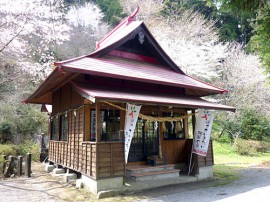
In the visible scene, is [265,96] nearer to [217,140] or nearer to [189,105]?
[217,140]

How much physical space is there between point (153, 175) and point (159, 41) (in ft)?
52.9

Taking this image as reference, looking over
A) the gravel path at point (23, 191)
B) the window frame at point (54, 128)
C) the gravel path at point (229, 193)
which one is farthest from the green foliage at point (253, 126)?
the gravel path at point (23, 191)

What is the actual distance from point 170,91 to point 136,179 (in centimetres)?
404

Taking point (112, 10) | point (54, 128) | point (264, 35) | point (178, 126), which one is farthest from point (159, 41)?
point (264, 35)

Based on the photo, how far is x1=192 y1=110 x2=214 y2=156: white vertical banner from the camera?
9.02m

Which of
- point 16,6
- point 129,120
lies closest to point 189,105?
point 129,120

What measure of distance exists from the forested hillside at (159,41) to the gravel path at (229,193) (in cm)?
359

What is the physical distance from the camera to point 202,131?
9.19m

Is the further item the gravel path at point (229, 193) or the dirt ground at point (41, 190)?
the dirt ground at point (41, 190)

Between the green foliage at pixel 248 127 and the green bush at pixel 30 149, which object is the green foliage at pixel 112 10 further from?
the green bush at pixel 30 149

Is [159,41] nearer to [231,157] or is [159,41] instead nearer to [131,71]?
[231,157]

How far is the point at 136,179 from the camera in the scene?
26.8 ft

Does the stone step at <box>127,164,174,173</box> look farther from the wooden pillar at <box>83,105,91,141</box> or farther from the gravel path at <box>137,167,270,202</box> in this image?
the wooden pillar at <box>83,105,91,141</box>

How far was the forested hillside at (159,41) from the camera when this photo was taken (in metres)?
13.1
